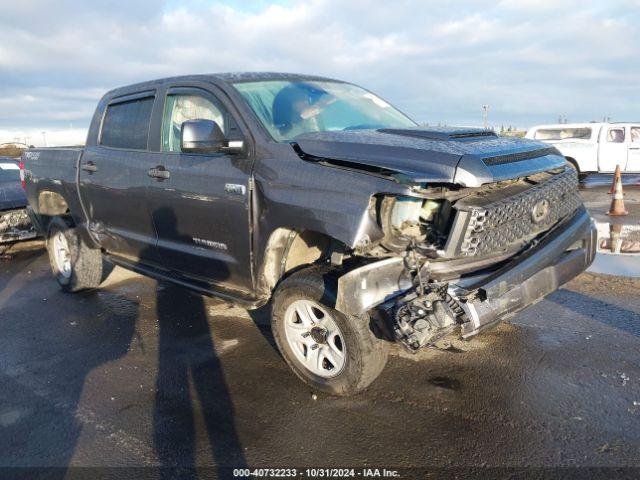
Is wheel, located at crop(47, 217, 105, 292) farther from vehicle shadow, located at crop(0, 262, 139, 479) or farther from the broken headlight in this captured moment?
the broken headlight

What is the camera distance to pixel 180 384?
146 inches

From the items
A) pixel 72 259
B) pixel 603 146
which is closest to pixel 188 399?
pixel 72 259

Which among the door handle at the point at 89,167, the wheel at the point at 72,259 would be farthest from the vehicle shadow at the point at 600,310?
the wheel at the point at 72,259

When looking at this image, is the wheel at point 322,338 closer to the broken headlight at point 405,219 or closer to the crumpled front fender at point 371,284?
the crumpled front fender at point 371,284

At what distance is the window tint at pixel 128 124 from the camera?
4.72 metres

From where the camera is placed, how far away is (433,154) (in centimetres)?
288

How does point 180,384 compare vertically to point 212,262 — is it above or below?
below

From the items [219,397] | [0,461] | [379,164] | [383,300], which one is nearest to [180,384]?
[219,397]

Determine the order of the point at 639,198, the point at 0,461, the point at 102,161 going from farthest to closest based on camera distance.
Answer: the point at 639,198, the point at 102,161, the point at 0,461

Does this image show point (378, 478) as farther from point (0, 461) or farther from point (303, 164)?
point (0, 461)

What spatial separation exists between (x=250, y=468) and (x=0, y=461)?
1403 mm

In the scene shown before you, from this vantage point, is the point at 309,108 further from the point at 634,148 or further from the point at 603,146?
the point at 634,148

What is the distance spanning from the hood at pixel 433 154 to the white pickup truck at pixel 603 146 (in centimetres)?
1425

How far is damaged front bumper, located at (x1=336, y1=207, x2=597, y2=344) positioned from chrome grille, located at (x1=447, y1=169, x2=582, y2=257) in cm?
14
